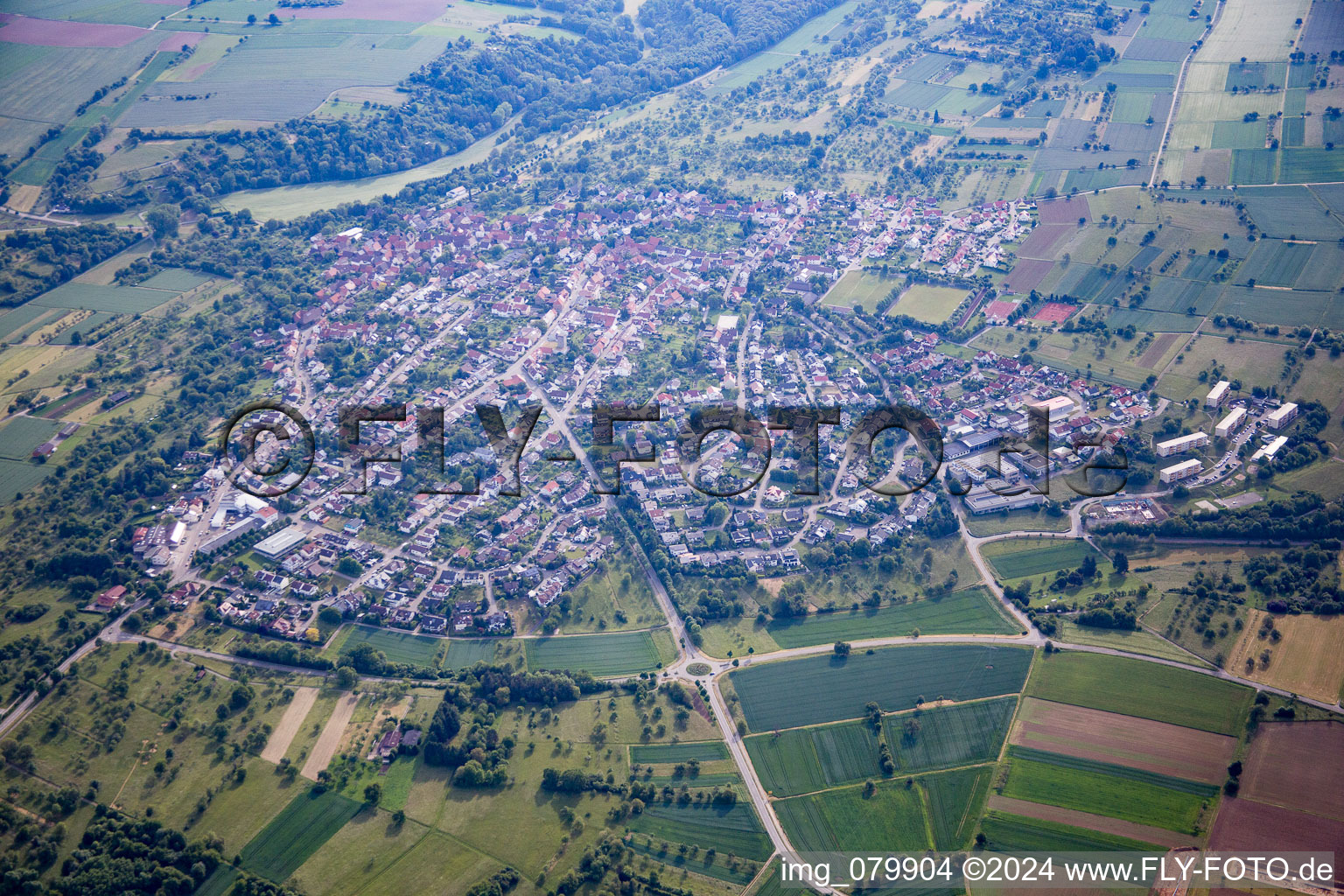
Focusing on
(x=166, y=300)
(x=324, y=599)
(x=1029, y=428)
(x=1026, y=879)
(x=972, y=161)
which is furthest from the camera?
(x=972, y=161)

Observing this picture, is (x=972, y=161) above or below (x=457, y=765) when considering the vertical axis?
above

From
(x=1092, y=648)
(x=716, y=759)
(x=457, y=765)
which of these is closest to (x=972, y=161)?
(x=1092, y=648)

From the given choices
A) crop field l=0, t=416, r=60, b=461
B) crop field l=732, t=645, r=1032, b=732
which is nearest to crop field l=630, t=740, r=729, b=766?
crop field l=732, t=645, r=1032, b=732

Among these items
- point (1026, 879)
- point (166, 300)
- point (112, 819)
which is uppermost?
point (166, 300)

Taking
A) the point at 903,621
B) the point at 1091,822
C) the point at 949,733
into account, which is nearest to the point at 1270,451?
the point at 903,621

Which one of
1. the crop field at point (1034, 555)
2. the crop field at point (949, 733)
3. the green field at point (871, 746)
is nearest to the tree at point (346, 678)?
the green field at point (871, 746)

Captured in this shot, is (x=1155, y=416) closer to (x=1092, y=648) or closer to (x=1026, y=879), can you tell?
(x=1092, y=648)

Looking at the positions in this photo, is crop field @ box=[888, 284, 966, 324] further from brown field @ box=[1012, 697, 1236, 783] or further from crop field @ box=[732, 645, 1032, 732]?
brown field @ box=[1012, 697, 1236, 783]

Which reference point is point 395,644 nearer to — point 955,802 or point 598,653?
point 598,653
